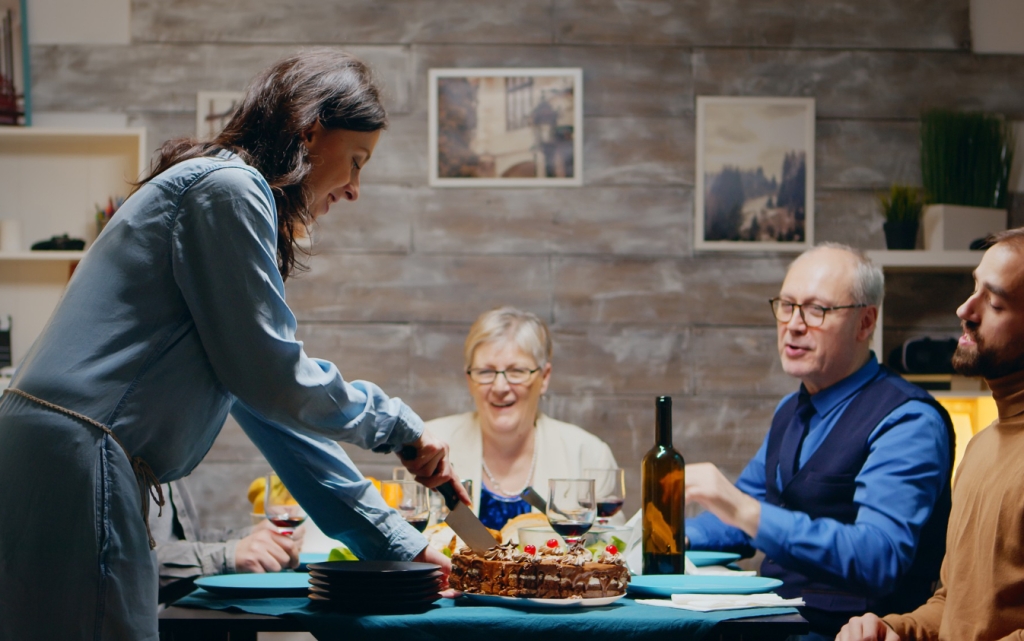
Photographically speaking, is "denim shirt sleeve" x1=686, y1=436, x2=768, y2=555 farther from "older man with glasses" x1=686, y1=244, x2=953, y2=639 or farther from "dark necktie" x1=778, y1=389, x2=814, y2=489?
"dark necktie" x1=778, y1=389, x2=814, y2=489

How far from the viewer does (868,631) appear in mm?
1655

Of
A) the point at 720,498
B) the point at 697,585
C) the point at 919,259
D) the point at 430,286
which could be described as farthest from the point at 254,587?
the point at 919,259

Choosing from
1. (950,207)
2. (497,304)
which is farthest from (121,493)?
(950,207)

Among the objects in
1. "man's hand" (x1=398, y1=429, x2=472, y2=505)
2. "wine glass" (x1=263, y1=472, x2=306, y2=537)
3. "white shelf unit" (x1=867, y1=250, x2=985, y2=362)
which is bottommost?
"wine glass" (x1=263, y1=472, x2=306, y2=537)

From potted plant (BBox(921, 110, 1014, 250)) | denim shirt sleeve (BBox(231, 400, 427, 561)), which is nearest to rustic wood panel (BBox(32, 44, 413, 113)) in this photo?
potted plant (BBox(921, 110, 1014, 250))

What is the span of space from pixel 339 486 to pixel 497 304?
1929 mm

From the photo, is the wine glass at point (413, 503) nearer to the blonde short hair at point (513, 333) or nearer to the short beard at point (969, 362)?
the short beard at point (969, 362)

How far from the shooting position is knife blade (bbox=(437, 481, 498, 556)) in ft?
5.49

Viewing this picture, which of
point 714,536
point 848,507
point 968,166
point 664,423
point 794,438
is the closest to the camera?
point 664,423

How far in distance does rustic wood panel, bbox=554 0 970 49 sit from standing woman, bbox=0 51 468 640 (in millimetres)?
2235

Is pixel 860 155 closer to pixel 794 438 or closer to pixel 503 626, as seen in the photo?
pixel 794 438

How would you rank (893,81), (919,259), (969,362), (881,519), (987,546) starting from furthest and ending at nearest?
(893,81), (919,259), (881,519), (969,362), (987,546)

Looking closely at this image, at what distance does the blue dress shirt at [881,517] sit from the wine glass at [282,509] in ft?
3.12

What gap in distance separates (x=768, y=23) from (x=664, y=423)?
2.20 metres
